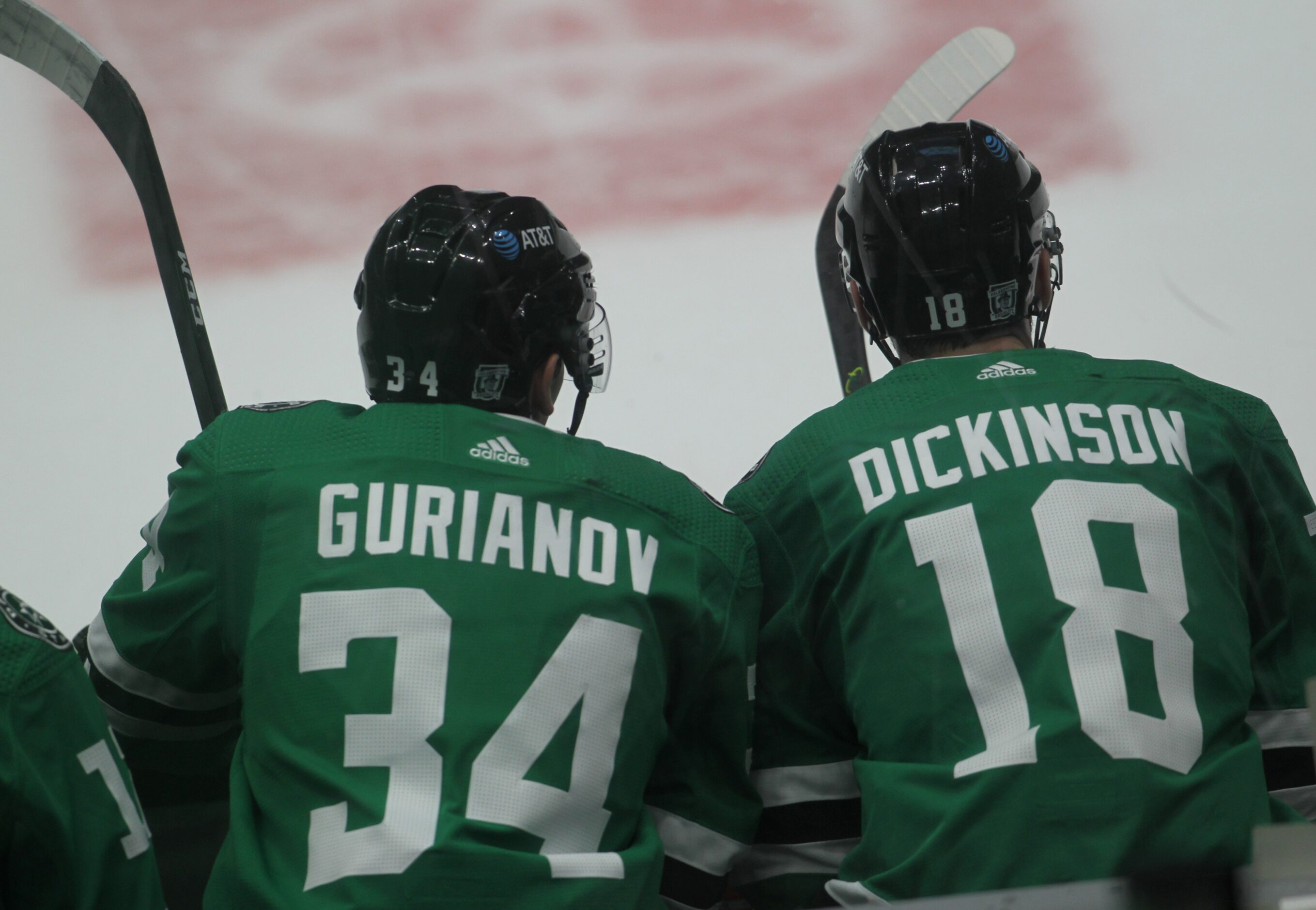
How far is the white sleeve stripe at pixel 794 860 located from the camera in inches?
43.4

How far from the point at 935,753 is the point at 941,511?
0.56 feet

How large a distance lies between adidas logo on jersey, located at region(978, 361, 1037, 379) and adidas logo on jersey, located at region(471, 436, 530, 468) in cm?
36

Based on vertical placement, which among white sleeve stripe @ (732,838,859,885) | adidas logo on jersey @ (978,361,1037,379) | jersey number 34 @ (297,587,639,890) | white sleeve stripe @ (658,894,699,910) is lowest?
white sleeve stripe @ (658,894,699,910)

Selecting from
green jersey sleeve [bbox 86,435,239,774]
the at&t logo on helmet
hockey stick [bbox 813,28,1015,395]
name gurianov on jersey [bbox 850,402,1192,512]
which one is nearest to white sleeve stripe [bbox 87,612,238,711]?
green jersey sleeve [bbox 86,435,239,774]

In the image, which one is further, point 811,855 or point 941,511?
point 811,855

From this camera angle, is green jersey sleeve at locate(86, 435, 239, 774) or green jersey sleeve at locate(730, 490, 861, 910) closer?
green jersey sleeve at locate(86, 435, 239, 774)

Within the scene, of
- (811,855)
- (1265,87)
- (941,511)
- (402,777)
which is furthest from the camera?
(1265,87)

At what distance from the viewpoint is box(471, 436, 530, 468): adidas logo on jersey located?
3.27ft

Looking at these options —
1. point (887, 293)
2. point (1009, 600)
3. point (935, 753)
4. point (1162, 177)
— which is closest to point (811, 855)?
point (935, 753)

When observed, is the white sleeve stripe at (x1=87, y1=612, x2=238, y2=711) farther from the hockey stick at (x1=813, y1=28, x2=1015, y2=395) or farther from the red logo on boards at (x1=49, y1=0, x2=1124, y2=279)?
the red logo on boards at (x1=49, y1=0, x2=1124, y2=279)

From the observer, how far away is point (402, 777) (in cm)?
88

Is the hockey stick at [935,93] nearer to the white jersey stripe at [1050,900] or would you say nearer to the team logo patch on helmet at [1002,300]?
the team logo patch on helmet at [1002,300]

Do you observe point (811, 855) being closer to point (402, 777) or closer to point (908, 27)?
point (402, 777)

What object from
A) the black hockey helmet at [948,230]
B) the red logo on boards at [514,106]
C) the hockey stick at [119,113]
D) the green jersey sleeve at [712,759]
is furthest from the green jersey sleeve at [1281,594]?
the red logo on boards at [514,106]
